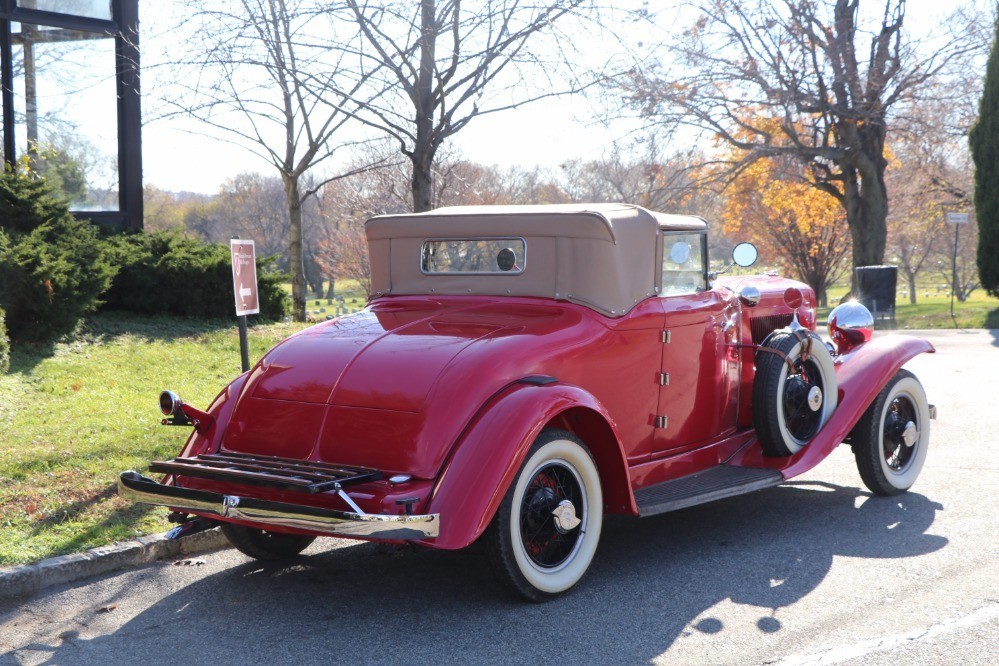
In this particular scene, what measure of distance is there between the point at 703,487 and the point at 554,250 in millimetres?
1491

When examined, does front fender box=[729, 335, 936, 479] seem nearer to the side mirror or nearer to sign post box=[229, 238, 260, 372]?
the side mirror

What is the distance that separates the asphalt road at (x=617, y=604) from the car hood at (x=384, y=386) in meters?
0.70

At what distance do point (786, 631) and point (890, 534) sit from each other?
1765mm

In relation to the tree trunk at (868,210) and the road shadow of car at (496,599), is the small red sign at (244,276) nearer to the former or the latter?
the road shadow of car at (496,599)

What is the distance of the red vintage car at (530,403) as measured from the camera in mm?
4125

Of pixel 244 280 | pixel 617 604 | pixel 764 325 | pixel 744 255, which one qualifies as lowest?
pixel 617 604

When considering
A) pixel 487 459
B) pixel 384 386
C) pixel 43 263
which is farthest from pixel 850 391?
pixel 43 263

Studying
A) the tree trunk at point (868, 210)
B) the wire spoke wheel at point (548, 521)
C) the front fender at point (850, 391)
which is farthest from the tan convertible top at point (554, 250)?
the tree trunk at point (868, 210)

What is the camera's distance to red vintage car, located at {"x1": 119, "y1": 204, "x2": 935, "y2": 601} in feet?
13.5

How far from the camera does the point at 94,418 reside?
7.24 metres

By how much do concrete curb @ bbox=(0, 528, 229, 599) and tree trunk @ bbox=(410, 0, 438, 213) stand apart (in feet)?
13.2

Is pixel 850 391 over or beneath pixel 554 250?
beneath

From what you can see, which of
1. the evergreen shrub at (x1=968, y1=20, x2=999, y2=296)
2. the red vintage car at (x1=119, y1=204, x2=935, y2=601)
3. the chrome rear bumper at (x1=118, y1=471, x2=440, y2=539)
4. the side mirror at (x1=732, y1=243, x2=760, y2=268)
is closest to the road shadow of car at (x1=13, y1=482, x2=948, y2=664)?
the red vintage car at (x1=119, y1=204, x2=935, y2=601)

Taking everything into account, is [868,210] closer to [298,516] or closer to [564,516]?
[564,516]
